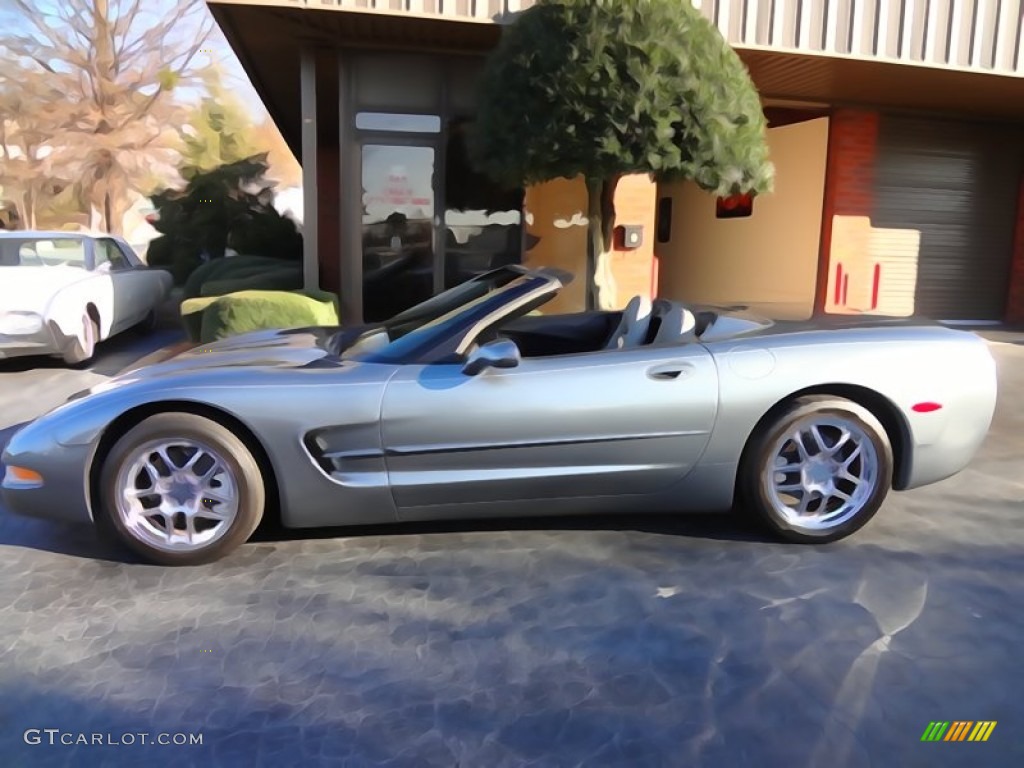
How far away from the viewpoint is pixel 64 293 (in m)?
7.81

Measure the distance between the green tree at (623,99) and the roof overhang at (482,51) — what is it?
5.93 ft

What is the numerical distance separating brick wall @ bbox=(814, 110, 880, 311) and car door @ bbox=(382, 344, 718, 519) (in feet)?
30.9

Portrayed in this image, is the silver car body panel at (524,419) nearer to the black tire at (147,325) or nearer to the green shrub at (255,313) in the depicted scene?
the green shrub at (255,313)

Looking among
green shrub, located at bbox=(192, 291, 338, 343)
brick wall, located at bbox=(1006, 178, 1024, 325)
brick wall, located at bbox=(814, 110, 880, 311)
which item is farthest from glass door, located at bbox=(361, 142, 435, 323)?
brick wall, located at bbox=(1006, 178, 1024, 325)

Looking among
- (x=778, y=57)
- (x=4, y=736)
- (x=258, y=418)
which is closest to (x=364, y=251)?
(x=778, y=57)

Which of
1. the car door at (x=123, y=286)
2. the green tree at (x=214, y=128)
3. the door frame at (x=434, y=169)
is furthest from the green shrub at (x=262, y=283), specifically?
the green tree at (x=214, y=128)

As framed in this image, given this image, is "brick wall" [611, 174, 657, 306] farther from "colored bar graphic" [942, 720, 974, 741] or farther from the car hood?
"colored bar graphic" [942, 720, 974, 741]

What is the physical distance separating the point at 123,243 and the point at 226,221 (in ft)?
23.2

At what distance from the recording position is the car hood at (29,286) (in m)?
7.62

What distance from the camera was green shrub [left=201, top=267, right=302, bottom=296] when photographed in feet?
31.0

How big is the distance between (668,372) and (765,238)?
11104mm

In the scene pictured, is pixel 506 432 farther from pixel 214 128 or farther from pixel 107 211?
pixel 214 128

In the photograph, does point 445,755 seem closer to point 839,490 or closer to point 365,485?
point 365,485

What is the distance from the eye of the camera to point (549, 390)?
3416mm
